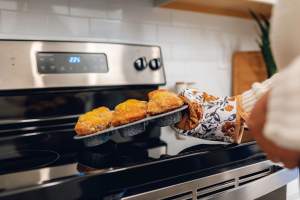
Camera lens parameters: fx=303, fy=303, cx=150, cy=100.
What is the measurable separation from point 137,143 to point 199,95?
0.65 ft

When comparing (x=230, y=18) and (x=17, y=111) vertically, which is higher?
(x=230, y=18)

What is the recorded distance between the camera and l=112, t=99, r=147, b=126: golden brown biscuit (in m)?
0.61

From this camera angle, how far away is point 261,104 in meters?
0.32

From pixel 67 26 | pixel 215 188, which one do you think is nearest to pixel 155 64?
pixel 67 26

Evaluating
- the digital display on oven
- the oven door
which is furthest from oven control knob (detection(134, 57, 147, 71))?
the oven door

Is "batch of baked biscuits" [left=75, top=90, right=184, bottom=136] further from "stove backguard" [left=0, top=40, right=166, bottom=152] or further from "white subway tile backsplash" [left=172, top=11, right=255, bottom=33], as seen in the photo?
"white subway tile backsplash" [left=172, top=11, right=255, bottom=33]

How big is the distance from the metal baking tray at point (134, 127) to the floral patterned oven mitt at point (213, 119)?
0.8 inches

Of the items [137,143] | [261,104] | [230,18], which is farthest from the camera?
[230,18]

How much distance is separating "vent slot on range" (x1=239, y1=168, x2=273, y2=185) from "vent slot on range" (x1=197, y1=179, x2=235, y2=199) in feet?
0.11

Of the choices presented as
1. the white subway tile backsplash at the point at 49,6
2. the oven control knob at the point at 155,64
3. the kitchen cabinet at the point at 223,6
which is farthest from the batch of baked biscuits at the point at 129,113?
the kitchen cabinet at the point at 223,6

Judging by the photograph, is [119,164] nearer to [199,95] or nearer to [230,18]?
[199,95]

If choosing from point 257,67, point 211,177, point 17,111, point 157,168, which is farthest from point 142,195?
point 257,67

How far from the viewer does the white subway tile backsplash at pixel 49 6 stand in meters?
0.94

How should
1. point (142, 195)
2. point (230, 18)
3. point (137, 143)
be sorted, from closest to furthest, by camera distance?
point (142, 195)
point (137, 143)
point (230, 18)
